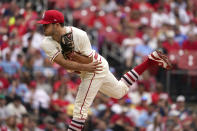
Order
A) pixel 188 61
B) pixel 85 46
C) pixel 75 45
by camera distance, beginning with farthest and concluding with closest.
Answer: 1. pixel 188 61
2. pixel 85 46
3. pixel 75 45

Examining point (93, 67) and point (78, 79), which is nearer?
point (93, 67)

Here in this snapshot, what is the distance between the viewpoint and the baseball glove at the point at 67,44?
31.0 ft

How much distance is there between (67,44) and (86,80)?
78 centimetres

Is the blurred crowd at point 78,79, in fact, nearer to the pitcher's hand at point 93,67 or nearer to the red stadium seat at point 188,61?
the red stadium seat at point 188,61

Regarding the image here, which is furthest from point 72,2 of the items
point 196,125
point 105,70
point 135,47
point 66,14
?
point 105,70

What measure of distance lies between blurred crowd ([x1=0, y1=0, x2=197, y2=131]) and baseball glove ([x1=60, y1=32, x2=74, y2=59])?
4234 millimetres

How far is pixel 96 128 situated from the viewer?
13.7 metres

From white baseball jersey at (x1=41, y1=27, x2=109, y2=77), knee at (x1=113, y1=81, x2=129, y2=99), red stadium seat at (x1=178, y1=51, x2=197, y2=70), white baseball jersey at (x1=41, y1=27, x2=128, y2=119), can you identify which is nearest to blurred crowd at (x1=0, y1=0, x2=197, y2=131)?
red stadium seat at (x1=178, y1=51, x2=197, y2=70)

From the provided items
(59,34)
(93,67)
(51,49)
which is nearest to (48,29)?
(59,34)

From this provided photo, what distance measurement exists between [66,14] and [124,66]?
313 cm

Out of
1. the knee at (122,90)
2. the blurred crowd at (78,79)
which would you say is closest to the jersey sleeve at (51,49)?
the knee at (122,90)

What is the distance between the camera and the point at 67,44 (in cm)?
946

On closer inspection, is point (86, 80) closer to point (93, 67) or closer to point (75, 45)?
point (93, 67)

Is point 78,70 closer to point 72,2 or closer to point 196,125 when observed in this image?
point 196,125
